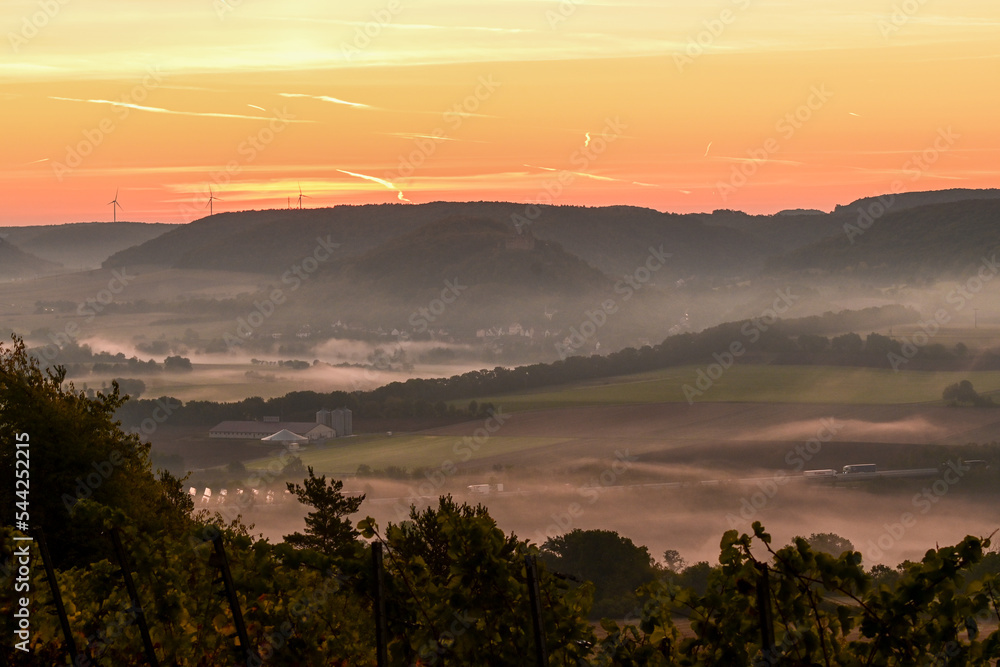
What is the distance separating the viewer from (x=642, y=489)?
6476 inches

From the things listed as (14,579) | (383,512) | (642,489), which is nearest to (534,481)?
(642,489)

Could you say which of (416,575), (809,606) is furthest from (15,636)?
(809,606)

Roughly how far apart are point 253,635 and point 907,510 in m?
155

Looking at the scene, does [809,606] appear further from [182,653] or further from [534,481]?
[534,481]

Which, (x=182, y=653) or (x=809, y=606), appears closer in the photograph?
(x=809, y=606)

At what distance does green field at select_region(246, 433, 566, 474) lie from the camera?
175500mm

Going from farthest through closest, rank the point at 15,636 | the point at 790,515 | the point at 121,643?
the point at 790,515 < the point at 15,636 < the point at 121,643

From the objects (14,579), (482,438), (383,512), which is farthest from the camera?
(482,438)

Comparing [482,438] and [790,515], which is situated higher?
[482,438]

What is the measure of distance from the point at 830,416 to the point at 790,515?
1924 inches

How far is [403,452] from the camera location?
18400 cm

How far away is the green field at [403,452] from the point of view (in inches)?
6909

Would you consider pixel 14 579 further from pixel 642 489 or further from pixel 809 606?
pixel 642 489

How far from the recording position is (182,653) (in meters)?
11.2
